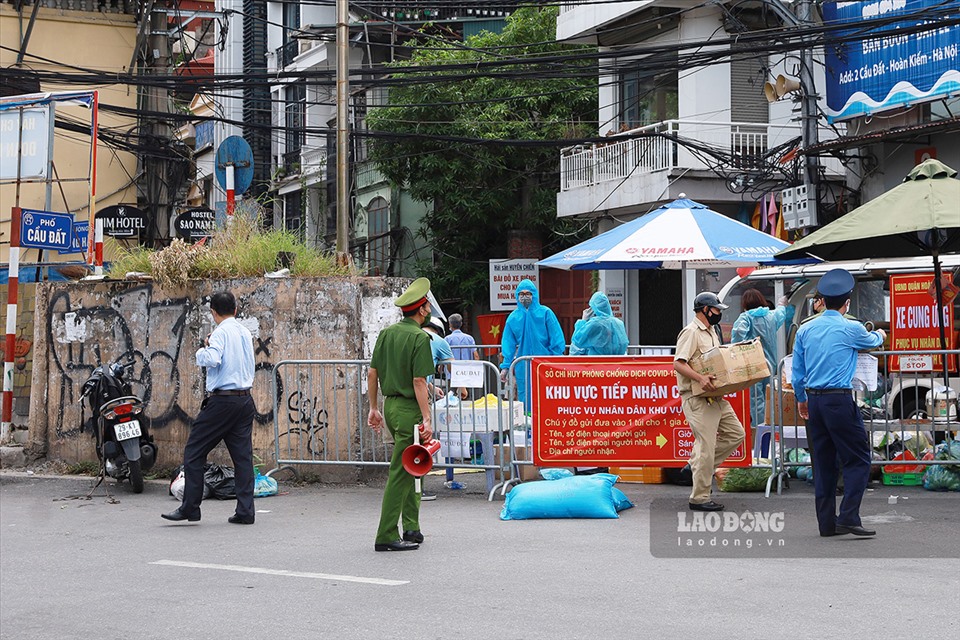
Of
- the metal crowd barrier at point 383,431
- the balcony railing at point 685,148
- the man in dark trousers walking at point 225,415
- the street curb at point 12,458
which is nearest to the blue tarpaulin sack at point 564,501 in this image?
the metal crowd barrier at point 383,431

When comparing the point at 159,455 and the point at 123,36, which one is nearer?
the point at 159,455

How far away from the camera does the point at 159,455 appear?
1261 cm

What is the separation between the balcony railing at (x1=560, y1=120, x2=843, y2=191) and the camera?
22122mm

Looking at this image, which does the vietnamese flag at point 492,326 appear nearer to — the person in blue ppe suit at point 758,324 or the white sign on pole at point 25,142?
the white sign on pole at point 25,142

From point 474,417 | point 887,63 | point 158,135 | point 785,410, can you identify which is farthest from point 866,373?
point 158,135

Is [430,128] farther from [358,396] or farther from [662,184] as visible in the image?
[358,396]

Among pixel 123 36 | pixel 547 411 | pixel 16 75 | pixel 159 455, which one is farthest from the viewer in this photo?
pixel 123 36

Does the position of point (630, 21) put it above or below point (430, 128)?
above

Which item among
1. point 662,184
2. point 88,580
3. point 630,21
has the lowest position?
point 88,580

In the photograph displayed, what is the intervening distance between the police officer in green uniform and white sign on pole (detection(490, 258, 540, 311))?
15.2m

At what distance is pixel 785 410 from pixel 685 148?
1233 cm

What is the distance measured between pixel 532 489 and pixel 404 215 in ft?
76.0

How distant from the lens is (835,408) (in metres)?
8.25

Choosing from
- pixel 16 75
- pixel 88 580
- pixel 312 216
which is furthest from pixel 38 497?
pixel 312 216
